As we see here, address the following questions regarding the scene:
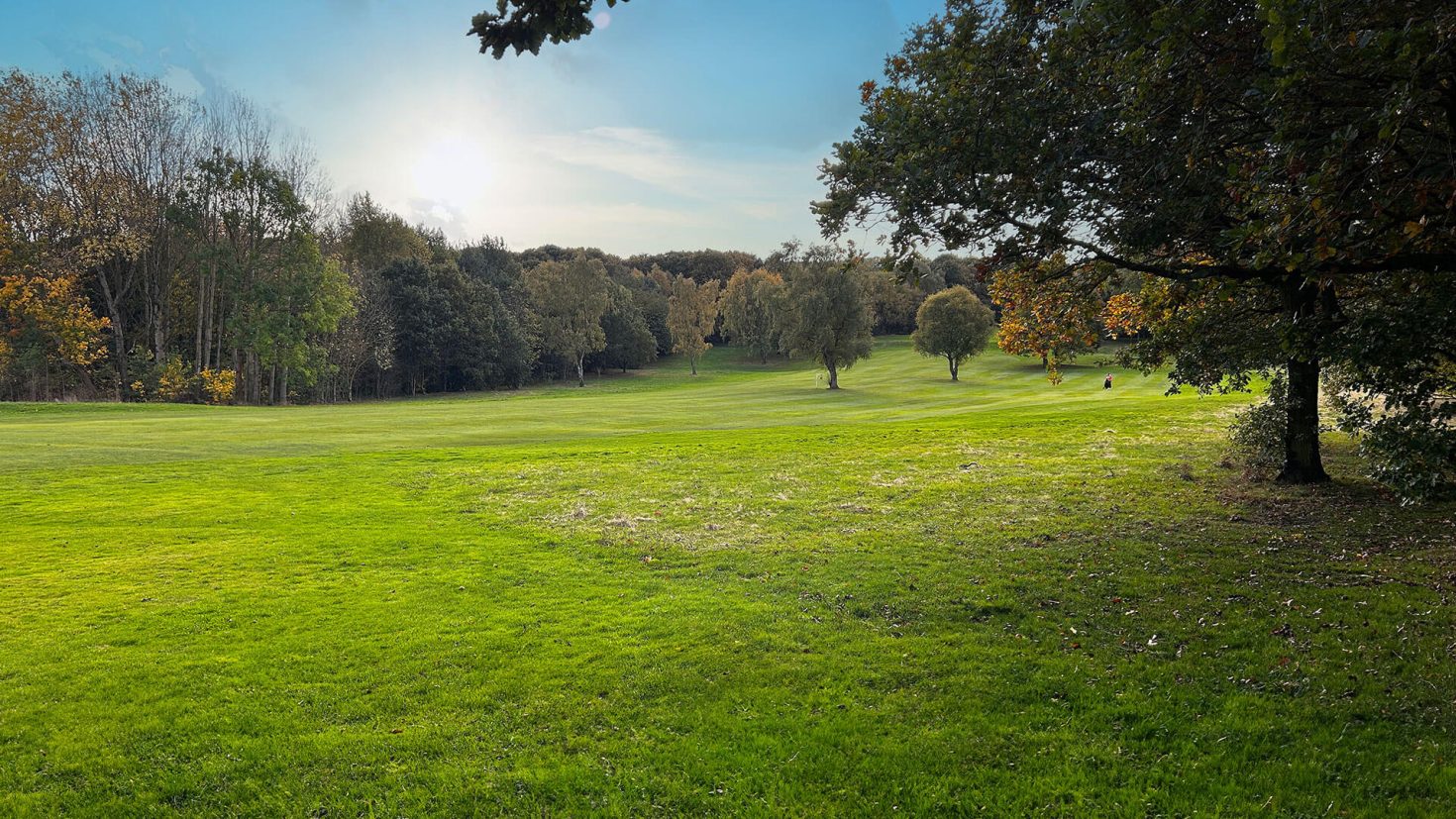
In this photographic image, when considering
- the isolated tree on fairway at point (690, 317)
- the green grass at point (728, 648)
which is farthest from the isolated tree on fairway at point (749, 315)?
the green grass at point (728, 648)

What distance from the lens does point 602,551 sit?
12641mm

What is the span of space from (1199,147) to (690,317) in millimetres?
87947

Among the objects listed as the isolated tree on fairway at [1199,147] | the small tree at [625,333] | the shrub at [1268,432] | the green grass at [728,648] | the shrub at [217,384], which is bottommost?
the green grass at [728,648]

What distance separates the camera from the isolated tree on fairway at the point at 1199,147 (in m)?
5.75

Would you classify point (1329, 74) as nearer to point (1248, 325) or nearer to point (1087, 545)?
point (1087, 545)

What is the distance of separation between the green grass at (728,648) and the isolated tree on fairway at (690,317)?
74628 mm

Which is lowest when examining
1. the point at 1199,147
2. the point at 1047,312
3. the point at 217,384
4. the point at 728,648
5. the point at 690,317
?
the point at 728,648

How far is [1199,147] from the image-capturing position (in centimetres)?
836

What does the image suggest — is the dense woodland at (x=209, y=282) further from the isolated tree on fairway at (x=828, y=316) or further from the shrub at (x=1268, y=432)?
the shrub at (x=1268, y=432)

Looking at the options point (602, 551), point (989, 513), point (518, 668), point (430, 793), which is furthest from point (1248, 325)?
point (430, 793)

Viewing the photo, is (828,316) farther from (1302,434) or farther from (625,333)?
(1302,434)

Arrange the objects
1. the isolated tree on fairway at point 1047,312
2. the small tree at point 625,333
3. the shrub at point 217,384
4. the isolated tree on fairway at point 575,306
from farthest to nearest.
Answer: the small tree at point 625,333
the isolated tree on fairway at point 575,306
the shrub at point 217,384
the isolated tree on fairway at point 1047,312

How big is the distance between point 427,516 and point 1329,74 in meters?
15.6

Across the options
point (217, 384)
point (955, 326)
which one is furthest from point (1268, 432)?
point (217, 384)
